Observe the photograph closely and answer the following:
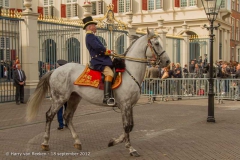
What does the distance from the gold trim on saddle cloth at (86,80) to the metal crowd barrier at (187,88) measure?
30.3ft

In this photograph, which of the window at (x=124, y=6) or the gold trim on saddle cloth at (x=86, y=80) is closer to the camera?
the gold trim on saddle cloth at (x=86, y=80)

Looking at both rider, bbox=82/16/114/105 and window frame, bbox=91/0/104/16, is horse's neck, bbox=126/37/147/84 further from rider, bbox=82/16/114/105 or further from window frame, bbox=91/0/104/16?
window frame, bbox=91/0/104/16

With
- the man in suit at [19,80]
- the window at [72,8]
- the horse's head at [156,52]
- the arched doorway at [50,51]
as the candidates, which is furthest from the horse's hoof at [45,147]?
Result: the window at [72,8]

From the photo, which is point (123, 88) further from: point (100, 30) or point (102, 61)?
point (100, 30)

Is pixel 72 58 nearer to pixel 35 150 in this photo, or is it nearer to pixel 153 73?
pixel 153 73

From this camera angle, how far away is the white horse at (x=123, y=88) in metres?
6.83

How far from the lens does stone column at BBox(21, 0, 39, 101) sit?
49.2 ft

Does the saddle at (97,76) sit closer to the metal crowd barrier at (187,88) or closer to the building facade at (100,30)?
the building facade at (100,30)

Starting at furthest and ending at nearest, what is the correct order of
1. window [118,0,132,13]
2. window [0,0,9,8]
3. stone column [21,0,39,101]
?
window [118,0,132,13] → window [0,0,9,8] → stone column [21,0,39,101]

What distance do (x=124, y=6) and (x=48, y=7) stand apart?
31.7 feet

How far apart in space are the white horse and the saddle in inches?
3.9

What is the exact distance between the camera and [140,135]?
8555 millimetres

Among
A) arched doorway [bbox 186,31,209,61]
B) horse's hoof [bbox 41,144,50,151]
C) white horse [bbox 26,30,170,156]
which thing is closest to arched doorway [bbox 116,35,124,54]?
arched doorway [bbox 186,31,209,61]

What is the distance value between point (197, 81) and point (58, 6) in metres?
30.1
